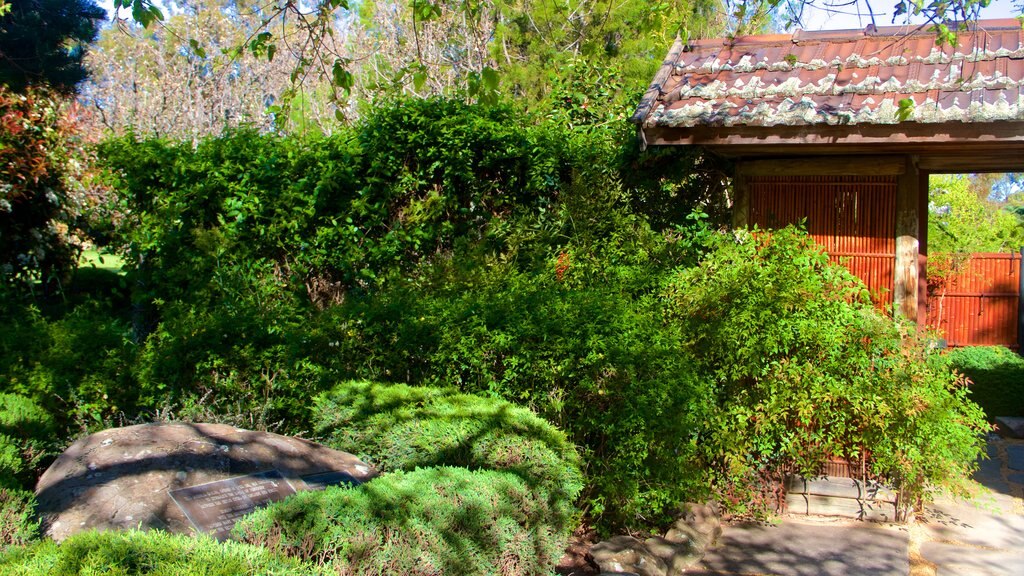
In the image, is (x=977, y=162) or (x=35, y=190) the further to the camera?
(x=35, y=190)

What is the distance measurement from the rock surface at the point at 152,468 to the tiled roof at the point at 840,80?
138 inches

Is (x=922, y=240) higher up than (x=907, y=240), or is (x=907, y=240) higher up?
(x=922, y=240)

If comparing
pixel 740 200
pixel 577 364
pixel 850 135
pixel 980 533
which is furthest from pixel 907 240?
pixel 577 364

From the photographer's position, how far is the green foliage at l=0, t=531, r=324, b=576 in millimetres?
2531

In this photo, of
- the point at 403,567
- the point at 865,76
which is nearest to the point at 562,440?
the point at 403,567

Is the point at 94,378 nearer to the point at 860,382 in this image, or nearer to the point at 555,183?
the point at 555,183

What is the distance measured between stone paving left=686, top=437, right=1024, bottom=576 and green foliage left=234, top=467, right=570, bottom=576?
155cm

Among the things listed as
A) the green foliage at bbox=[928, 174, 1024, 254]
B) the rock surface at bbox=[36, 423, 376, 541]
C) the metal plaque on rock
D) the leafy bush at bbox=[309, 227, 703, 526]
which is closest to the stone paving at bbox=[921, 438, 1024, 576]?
the leafy bush at bbox=[309, 227, 703, 526]

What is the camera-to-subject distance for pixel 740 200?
6.73m

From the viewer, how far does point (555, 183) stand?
24.0ft

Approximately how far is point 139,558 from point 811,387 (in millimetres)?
4347

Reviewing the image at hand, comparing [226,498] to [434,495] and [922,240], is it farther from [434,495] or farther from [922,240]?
[922,240]

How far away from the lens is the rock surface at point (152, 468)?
377 centimetres

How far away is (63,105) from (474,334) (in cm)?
781
